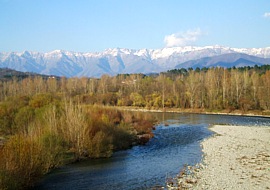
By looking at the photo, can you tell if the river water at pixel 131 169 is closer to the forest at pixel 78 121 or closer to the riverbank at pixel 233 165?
the forest at pixel 78 121

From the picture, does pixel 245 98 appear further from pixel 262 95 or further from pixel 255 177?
pixel 255 177

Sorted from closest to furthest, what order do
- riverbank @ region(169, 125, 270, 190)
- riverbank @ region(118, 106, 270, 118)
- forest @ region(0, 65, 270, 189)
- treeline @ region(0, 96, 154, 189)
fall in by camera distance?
treeline @ region(0, 96, 154, 189) < forest @ region(0, 65, 270, 189) < riverbank @ region(169, 125, 270, 190) < riverbank @ region(118, 106, 270, 118)

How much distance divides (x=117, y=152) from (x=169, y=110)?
58.7 metres

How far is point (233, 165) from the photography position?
2427 centimetres

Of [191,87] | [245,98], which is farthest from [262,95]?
[191,87]

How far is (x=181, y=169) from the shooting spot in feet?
77.7

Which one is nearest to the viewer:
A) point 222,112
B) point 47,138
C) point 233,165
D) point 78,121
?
point 47,138

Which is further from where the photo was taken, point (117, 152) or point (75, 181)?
point (117, 152)

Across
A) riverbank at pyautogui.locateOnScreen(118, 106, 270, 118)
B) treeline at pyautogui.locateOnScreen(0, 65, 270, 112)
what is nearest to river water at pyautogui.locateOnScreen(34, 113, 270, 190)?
treeline at pyautogui.locateOnScreen(0, 65, 270, 112)

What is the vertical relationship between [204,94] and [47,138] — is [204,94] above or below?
above

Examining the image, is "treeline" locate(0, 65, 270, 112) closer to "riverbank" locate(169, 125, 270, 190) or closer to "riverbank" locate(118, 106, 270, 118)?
"riverbank" locate(118, 106, 270, 118)

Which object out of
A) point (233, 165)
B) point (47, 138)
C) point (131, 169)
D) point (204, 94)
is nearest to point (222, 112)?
point (204, 94)

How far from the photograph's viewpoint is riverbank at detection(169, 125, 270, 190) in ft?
63.2

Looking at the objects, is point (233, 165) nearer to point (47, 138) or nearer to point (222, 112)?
point (47, 138)
